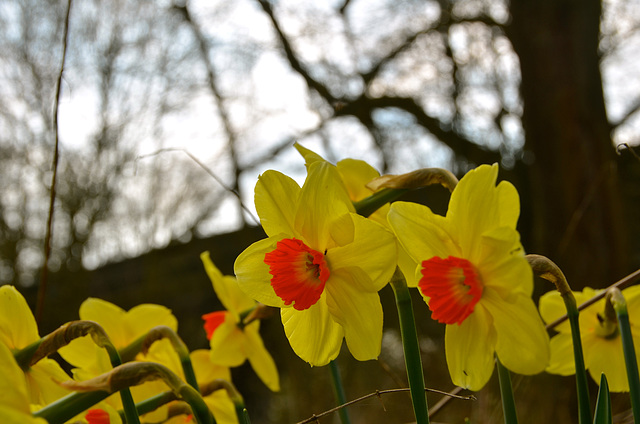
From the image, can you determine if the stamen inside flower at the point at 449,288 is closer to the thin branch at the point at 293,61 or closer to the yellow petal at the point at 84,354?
the yellow petal at the point at 84,354

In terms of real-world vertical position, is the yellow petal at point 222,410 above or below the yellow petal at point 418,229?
below

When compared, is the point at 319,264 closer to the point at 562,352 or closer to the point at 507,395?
the point at 507,395

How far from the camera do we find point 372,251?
1.42 feet

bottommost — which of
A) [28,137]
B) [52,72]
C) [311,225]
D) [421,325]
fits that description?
[421,325]

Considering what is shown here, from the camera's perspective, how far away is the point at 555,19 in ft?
10.4

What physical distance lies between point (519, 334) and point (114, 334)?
1.78 ft

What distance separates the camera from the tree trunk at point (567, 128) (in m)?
2.84

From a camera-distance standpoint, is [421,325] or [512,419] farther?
[421,325]

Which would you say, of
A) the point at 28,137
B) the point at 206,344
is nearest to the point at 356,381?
the point at 206,344

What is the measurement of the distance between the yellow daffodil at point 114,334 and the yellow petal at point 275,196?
10.8 inches

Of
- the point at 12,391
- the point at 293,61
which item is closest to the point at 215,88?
the point at 293,61

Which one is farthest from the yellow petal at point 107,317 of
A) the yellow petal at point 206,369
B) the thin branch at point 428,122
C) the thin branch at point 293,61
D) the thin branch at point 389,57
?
the thin branch at point 389,57

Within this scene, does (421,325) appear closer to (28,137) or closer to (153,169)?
(153,169)

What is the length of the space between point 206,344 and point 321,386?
178cm
